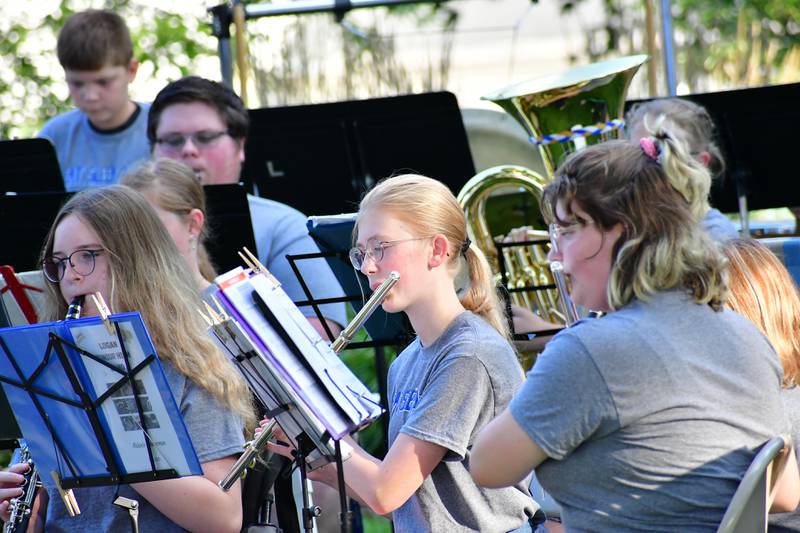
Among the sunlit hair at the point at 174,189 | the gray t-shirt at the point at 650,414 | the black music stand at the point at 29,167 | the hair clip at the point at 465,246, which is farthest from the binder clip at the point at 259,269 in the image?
the black music stand at the point at 29,167

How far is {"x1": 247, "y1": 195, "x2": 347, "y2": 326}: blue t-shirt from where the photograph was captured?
388 cm

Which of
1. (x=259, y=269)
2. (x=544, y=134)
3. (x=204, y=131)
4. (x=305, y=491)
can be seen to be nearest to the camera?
(x=259, y=269)

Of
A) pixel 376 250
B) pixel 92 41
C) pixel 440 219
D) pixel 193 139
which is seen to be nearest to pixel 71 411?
pixel 376 250

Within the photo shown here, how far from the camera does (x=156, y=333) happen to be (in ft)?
9.16

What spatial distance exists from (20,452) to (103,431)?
68 centimetres

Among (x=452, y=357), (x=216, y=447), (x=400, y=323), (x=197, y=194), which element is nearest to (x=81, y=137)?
(x=197, y=194)

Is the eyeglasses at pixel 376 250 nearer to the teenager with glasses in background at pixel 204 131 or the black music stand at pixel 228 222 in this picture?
the black music stand at pixel 228 222

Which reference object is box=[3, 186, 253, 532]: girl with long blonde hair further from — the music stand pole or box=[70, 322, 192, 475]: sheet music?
the music stand pole

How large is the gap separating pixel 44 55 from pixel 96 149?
3064 millimetres

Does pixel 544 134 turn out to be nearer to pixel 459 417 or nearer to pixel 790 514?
pixel 459 417

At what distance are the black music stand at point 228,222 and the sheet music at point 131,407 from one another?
135 centimetres

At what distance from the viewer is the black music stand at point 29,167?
13.6ft

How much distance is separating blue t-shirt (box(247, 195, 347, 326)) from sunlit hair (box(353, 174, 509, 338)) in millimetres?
1062

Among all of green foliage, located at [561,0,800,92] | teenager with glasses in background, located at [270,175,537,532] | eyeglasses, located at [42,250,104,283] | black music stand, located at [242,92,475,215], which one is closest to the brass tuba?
black music stand, located at [242,92,475,215]
